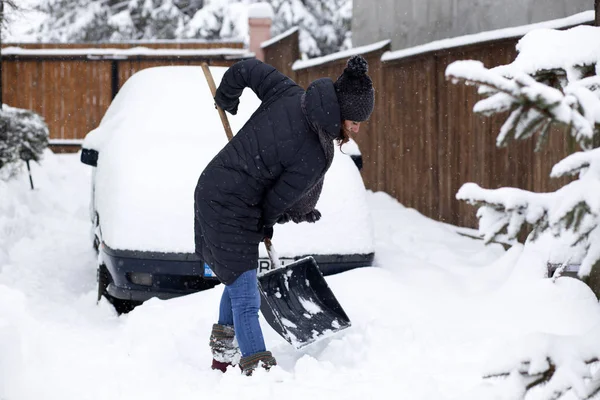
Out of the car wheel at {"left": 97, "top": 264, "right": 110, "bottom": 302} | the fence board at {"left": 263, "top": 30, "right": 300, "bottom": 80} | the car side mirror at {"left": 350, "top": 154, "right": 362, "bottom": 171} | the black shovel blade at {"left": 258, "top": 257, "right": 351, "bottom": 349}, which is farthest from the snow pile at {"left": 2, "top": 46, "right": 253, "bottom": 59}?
the black shovel blade at {"left": 258, "top": 257, "right": 351, "bottom": 349}

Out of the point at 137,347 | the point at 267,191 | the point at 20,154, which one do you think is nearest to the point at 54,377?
the point at 137,347

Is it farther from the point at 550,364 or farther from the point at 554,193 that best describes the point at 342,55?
the point at 550,364

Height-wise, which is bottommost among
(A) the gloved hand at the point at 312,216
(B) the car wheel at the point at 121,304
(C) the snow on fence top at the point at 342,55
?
(B) the car wheel at the point at 121,304

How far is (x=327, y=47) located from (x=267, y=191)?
2145 cm

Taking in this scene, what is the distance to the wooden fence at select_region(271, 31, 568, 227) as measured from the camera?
650cm

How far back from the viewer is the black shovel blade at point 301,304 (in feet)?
12.6

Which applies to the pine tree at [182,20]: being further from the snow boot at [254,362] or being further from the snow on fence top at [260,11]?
the snow boot at [254,362]

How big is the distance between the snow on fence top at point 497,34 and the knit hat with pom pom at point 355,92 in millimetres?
2880

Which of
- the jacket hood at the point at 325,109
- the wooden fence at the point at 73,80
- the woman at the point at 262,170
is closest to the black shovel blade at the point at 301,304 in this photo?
the woman at the point at 262,170

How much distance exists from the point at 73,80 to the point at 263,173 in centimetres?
1232

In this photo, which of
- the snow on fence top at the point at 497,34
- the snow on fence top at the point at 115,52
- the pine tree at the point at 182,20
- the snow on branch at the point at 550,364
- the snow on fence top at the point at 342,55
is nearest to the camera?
the snow on branch at the point at 550,364

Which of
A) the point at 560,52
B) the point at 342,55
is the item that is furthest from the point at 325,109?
the point at 342,55

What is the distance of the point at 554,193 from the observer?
2002 millimetres

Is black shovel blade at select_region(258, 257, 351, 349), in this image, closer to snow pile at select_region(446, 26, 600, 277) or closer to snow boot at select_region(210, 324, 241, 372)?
snow boot at select_region(210, 324, 241, 372)
